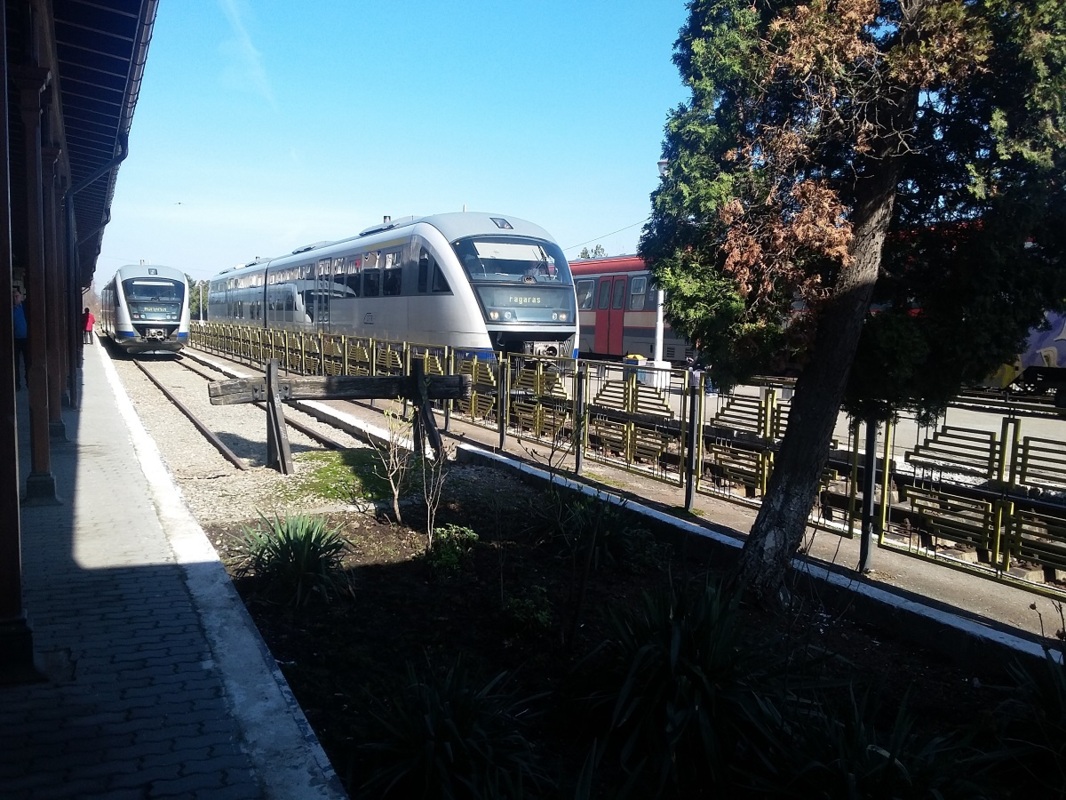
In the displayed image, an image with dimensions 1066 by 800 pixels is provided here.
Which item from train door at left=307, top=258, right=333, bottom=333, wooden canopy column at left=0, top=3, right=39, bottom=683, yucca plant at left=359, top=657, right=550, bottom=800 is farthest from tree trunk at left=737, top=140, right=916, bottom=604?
train door at left=307, top=258, right=333, bottom=333

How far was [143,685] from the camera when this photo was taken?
390cm

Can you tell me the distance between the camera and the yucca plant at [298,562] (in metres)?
5.21

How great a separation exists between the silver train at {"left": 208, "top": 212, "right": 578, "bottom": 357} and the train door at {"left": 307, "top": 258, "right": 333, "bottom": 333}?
2327mm

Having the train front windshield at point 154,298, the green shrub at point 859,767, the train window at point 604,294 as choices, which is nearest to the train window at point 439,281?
the train window at point 604,294

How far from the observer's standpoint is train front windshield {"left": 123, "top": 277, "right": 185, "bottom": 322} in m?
30.1

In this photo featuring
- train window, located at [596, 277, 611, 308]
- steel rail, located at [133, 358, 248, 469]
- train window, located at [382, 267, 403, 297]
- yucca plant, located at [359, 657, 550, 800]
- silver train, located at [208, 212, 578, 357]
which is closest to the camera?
yucca plant, located at [359, 657, 550, 800]

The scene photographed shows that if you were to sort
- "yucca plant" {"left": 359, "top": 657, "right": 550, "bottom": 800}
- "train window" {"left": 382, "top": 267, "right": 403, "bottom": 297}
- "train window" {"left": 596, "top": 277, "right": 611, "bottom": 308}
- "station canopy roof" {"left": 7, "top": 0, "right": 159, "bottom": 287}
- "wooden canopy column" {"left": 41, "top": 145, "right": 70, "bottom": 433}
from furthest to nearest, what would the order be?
"train window" {"left": 596, "top": 277, "right": 611, "bottom": 308}, "train window" {"left": 382, "top": 267, "right": 403, "bottom": 297}, "wooden canopy column" {"left": 41, "top": 145, "right": 70, "bottom": 433}, "station canopy roof" {"left": 7, "top": 0, "right": 159, "bottom": 287}, "yucca plant" {"left": 359, "top": 657, "right": 550, "bottom": 800}

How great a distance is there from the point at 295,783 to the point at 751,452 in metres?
5.86

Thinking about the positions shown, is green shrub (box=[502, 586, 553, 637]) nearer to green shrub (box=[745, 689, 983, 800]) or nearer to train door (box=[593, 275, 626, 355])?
green shrub (box=[745, 689, 983, 800])

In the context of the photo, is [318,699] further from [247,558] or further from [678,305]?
[678,305]

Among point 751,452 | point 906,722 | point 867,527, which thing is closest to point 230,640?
point 906,722

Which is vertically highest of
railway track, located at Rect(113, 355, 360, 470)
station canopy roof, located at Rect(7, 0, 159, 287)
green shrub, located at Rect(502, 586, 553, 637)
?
station canopy roof, located at Rect(7, 0, 159, 287)

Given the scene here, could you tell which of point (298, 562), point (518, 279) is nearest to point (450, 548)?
point (298, 562)

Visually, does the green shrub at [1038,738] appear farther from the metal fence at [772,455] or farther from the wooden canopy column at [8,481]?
the wooden canopy column at [8,481]
